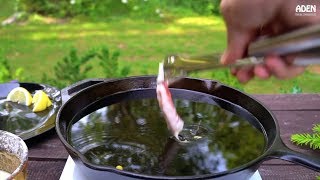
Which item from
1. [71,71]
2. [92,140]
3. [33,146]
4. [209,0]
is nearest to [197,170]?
[92,140]

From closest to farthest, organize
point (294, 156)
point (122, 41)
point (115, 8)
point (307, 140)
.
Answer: point (294, 156), point (307, 140), point (122, 41), point (115, 8)

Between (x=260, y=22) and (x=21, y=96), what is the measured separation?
2.21 feet

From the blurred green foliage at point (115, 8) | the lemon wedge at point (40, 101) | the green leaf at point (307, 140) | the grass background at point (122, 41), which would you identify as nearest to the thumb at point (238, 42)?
the green leaf at point (307, 140)

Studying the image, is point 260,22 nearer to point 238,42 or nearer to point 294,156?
point 238,42

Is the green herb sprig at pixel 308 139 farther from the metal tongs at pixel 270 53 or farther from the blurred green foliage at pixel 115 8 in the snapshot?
the blurred green foliage at pixel 115 8

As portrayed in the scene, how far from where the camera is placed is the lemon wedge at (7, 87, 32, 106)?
1.31 metres

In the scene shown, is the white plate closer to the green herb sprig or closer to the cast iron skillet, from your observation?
the cast iron skillet

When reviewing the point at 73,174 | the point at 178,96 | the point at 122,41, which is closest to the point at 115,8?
the point at 122,41

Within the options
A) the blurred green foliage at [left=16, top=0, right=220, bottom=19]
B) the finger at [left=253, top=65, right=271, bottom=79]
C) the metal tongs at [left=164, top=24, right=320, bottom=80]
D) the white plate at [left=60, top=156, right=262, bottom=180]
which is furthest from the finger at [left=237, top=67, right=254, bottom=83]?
the blurred green foliage at [left=16, top=0, right=220, bottom=19]

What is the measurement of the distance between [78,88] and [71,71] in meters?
0.69

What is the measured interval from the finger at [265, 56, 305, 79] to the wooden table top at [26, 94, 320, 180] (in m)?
0.13

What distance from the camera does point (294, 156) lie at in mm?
844

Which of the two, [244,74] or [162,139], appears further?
[244,74]

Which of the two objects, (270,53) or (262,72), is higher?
(270,53)
